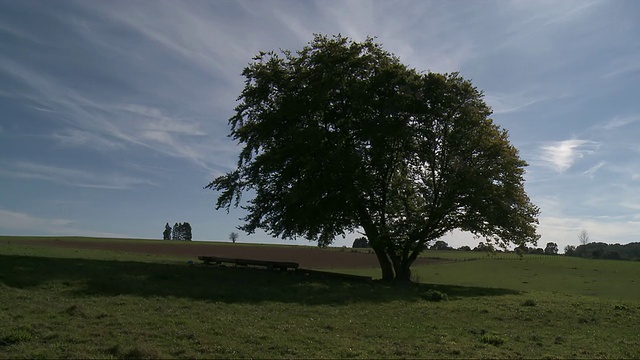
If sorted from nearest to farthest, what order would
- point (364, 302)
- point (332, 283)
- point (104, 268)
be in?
point (364, 302) → point (104, 268) → point (332, 283)

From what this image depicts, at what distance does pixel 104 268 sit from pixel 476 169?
78.6 feet

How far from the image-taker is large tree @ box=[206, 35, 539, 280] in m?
31.9

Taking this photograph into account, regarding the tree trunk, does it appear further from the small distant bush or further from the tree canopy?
the tree canopy

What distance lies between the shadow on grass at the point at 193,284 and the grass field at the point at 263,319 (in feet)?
0.25

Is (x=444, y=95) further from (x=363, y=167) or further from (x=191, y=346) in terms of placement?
(x=191, y=346)

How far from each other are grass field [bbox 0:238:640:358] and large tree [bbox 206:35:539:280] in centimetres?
582

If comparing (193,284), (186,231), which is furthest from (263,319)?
(186,231)

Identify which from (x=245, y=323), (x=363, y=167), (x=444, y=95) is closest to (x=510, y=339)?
(x=245, y=323)

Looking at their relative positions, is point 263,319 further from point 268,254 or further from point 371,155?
Answer: point 268,254

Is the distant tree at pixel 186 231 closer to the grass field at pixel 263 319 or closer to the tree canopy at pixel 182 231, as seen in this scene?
the tree canopy at pixel 182 231

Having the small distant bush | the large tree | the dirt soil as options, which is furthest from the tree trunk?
the dirt soil

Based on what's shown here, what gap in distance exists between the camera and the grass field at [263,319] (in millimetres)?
11766

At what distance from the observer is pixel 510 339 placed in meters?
14.0

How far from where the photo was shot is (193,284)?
23250mm
